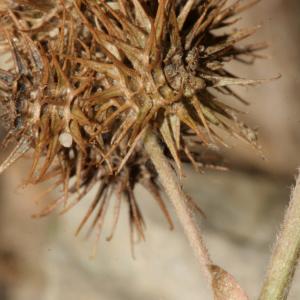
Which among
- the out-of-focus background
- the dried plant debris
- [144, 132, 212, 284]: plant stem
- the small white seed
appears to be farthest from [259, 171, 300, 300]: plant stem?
the out-of-focus background

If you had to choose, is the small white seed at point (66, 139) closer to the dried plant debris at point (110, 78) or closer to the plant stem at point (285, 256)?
the dried plant debris at point (110, 78)

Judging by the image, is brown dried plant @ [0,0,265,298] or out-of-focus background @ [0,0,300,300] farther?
out-of-focus background @ [0,0,300,300]

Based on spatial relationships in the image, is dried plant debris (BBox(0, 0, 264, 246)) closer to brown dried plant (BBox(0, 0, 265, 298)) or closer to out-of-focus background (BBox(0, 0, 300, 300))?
brown dried plant (BBox(0, 0, 265, 298))

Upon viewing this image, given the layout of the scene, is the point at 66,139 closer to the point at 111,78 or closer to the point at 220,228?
the point at 111,78

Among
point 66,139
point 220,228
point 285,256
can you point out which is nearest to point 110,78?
point 66,139

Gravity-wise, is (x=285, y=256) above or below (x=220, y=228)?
below

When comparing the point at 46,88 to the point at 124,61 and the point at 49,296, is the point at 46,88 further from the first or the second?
the point at 49,296
